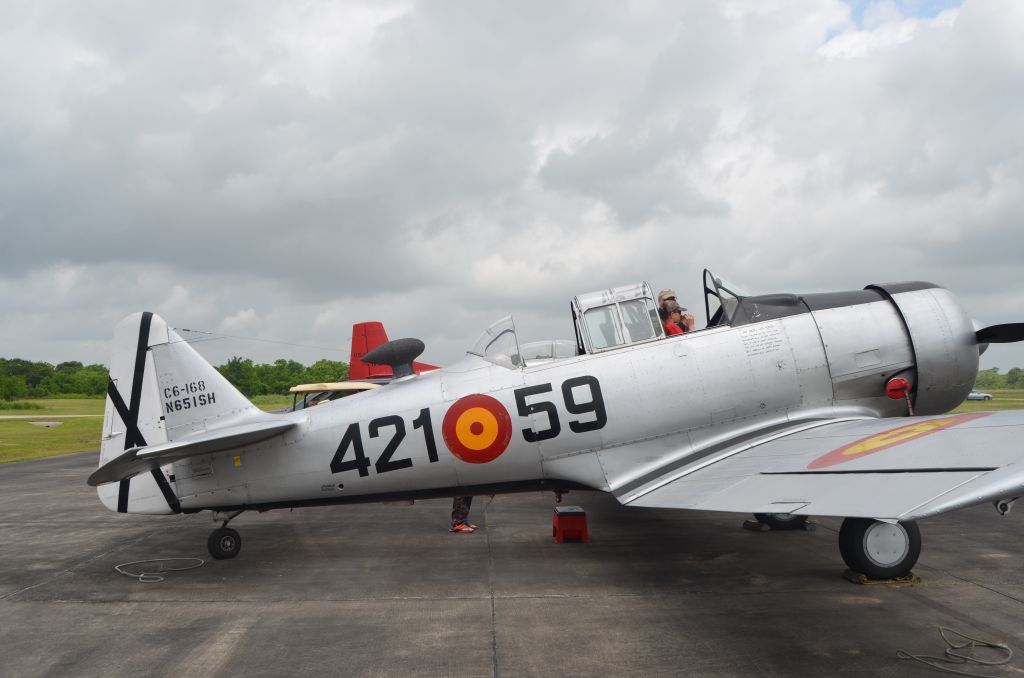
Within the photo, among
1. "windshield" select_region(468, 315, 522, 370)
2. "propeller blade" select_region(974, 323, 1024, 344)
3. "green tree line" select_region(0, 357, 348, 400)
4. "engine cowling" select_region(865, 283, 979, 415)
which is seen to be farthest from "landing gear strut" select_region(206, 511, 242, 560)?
"green tree line" select_region(0, 357, 348, 400)

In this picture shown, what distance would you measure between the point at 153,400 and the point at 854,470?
21.0 feet

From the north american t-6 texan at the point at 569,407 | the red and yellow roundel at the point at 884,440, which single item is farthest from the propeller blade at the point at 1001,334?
the red and yellow roundel at the point at 884,440

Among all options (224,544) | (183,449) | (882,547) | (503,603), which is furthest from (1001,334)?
(224,544)

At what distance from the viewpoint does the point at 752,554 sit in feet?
20.8

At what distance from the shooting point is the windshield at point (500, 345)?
6488mm

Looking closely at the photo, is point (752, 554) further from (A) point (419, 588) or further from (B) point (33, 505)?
(B) point (33, 505)

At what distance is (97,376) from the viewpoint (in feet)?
317

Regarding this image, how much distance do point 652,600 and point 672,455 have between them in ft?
4.93

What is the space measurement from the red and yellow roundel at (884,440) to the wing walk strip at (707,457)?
1.14 m

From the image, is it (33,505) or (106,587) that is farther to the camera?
(33,505)

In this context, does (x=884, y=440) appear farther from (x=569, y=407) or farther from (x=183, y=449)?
(x=183, y=449)

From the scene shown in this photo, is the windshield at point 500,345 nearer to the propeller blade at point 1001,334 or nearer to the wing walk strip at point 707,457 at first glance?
the wing walk strip at point 707,457

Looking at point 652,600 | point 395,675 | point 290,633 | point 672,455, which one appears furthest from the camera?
point 672,455

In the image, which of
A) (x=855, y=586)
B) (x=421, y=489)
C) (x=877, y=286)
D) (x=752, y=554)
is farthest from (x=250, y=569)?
(x=877, y=286)
